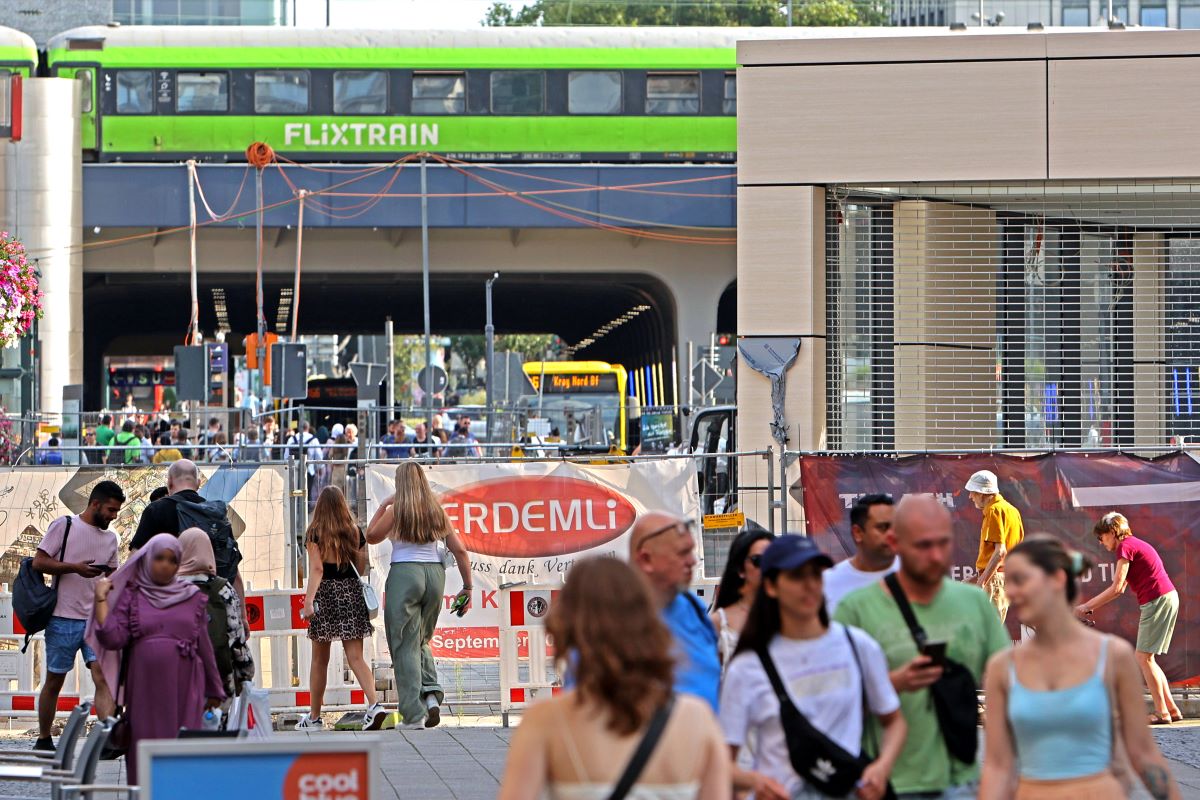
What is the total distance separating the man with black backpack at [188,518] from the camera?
10.0m

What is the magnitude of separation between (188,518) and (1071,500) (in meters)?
6.05

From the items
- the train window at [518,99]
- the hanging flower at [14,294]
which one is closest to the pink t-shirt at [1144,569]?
the hanging flower at [14,294]

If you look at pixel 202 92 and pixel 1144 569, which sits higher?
pixel 202 92

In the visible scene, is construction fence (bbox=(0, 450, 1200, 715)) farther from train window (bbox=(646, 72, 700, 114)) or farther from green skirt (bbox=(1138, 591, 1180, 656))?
train window (bbox=(646, 72, 700, 114))

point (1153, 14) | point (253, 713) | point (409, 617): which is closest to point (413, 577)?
point (409, 617)

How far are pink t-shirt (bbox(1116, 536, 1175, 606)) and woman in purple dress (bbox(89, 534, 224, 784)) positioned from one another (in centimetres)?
651

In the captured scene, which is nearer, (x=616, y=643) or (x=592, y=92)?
(x=616, y=643)

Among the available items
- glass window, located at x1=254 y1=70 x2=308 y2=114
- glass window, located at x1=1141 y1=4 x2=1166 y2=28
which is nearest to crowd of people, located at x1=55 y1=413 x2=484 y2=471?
glass window, located at x1=254 y1=70 x2=308 y2=114

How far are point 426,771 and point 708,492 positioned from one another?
20.8 feet

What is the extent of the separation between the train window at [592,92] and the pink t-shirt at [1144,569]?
26.1 m

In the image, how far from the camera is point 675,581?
18.6ft

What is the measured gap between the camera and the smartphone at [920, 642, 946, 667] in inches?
220

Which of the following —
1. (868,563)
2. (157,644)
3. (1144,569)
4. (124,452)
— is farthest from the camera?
(124,452)

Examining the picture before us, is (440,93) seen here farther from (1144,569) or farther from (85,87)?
(1144,569)
